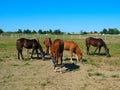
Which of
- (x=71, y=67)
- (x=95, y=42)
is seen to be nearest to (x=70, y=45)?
(x=71, y=67)

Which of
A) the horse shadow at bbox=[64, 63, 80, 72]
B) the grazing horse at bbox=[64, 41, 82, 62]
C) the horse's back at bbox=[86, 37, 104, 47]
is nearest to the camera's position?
the horse shadow at bbox=[64, 63, 80, 72]

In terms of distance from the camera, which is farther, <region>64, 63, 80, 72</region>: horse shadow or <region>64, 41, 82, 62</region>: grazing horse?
<region>64, 41, 82, 62</region>: grazing horse

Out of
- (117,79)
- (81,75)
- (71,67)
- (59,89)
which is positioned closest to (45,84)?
(59,89)

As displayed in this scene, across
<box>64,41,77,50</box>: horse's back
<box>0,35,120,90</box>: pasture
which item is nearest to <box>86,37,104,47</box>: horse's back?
<box>64,41,77,50</box>: horse's back

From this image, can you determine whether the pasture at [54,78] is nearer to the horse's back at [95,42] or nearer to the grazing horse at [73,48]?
the grazing horse at [73,48]

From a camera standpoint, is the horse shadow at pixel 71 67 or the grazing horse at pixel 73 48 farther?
the grazing horse at pixel 73 48

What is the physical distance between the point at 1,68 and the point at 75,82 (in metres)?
5.57

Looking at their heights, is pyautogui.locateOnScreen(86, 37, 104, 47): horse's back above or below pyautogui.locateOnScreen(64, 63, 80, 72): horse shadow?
above

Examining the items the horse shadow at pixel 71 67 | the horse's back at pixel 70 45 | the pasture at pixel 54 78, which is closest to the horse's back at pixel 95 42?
the horse's back at pixel 70 45

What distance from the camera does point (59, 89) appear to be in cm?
1050

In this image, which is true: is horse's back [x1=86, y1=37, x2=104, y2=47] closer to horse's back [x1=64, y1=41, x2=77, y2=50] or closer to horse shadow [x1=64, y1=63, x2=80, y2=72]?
horse's back [x1=64, y1=41, x2=77, y2=50]

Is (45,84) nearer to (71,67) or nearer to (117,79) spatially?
(117,79)

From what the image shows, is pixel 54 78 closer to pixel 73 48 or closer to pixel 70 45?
pixel 73 48

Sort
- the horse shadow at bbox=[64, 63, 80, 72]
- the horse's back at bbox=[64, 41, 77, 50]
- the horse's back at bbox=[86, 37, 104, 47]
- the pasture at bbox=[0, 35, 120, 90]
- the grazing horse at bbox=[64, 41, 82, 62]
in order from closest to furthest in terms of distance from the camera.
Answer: the pasture at bbox=[0, 35, 120, 90] < the horse shadow at bbox=[64, 63, 80, 72] < the grazing horse at bbox=[64, 41, 82, 62] < the horse's back at bbox=[64, 41, 77, 50] < the horse's back at bbox=[86, 37, 104, 47]
